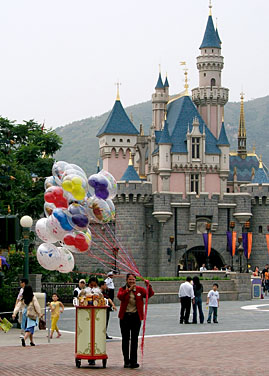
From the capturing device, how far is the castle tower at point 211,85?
233 feet

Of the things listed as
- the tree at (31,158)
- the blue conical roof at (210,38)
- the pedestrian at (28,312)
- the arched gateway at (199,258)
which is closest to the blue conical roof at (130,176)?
the arched gateway at (199,258)

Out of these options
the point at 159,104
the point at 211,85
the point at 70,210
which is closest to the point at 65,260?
the point at 70,210

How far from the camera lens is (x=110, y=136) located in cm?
7388

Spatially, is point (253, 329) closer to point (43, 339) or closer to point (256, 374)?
point (43, 339)

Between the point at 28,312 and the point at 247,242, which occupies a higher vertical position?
the point at 247,242

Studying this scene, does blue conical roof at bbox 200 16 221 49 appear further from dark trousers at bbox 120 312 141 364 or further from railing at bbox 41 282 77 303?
dark trousers at bbox 120 312 141 364

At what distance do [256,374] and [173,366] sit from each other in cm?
153

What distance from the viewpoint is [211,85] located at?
7150cm

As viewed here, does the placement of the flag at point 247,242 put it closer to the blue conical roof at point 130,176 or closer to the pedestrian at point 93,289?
the blue conical roof at point 130,176

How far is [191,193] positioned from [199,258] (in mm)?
4567

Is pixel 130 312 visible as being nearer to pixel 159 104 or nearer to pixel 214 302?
pixel 214 302

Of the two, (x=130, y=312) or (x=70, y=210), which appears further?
(x=70, y=210)

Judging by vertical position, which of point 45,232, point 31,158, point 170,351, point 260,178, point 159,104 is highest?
point 159,104

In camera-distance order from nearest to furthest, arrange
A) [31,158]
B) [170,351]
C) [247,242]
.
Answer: [170,351] < [31,158] < [247,242]
